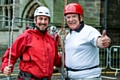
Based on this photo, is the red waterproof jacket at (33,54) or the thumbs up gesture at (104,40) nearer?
the thumbs up gesture at (104,40)

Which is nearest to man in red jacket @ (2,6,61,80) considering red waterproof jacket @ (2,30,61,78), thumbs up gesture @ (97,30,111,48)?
red waterproof jacket @ (2,30,61,78)

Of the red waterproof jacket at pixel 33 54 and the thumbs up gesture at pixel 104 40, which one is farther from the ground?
the thumbs up gesture at pixel 104 40

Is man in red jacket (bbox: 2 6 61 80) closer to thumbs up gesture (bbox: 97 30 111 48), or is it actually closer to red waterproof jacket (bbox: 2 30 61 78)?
red waterproof jacket (bbox: 2 30 61 78)

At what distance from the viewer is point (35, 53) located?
3822 millimetres

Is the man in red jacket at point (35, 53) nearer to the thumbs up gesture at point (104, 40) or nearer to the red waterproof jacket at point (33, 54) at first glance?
the red waterproof jacket at point (33, 54)

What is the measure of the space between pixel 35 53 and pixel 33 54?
27mm

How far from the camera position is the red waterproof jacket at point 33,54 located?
3.81m

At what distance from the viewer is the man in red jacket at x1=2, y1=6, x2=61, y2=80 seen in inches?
150

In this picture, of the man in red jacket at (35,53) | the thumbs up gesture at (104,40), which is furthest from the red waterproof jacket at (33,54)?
the thumbs up gesture at (104,40)

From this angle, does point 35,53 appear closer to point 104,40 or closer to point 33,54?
point 33,54

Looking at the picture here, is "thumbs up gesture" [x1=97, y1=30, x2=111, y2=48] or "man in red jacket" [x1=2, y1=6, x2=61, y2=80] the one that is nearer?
"thumbs up gesture" [x1=97, y1=30, x2=111, y2=48]

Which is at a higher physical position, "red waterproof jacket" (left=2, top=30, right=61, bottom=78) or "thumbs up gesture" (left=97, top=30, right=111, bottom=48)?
"thumbs up gesture" (left=97, top=30, right=111, bottom=48)

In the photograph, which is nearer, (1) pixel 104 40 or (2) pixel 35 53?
(1) pixel 104 40

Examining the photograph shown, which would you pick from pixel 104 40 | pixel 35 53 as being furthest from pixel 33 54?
pixel 104 40
